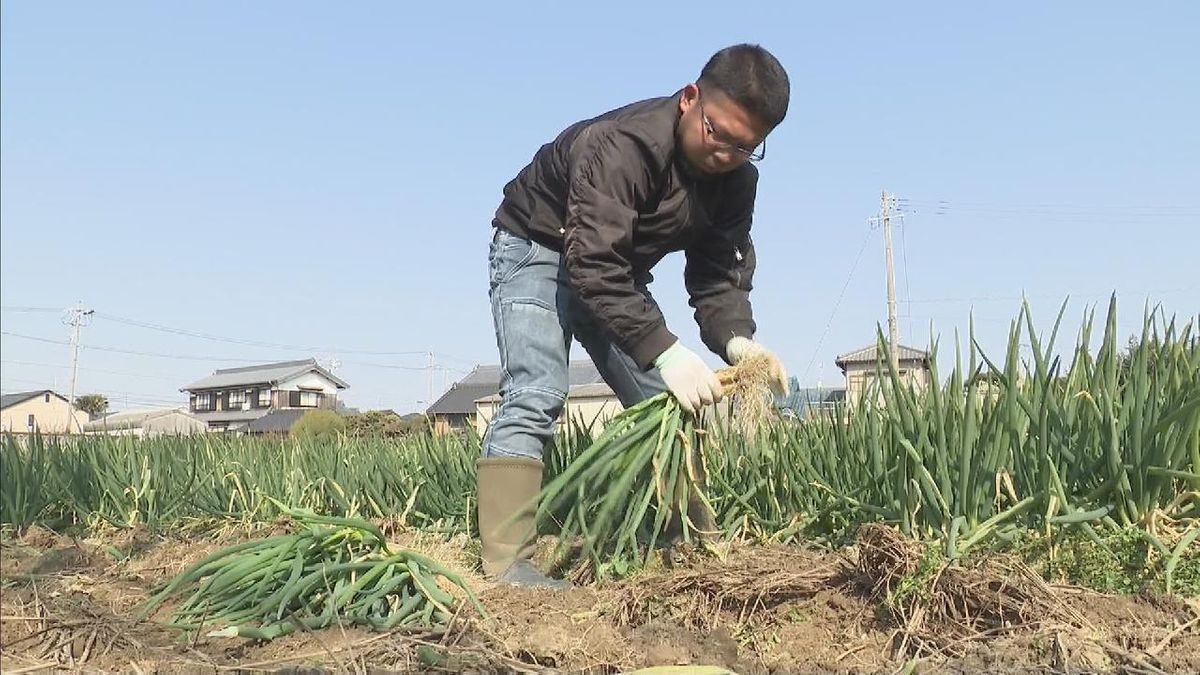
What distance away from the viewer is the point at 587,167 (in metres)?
2.31

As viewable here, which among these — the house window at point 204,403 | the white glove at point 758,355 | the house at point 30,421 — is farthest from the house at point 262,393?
the white glove at point 758,355

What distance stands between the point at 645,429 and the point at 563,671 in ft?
2.31

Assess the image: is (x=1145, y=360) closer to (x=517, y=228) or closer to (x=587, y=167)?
(x=587, y=167)

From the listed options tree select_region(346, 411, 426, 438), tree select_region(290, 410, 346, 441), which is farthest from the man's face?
tree select_region(290, 410, 346, 441)

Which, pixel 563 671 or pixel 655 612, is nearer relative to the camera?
pixel 563 671

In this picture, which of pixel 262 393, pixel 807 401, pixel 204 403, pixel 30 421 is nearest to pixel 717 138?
pixel 807 401

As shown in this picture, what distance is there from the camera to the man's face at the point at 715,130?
2.31 m

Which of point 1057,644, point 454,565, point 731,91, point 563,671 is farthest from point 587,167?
point 1057,644

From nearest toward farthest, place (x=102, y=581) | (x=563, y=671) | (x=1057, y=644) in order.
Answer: (x=1057, y=644)
(x=563, y=671)
(x=102, y=581)

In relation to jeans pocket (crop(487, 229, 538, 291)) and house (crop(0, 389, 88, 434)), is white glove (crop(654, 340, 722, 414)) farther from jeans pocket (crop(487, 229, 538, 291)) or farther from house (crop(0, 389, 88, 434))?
house (crop(0, 389, 88, 434))

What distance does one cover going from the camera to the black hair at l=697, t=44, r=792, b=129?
2262 mm

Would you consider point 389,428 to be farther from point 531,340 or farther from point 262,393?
point 262,393

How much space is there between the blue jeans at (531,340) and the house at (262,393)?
135ft

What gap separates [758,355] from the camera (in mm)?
2438
